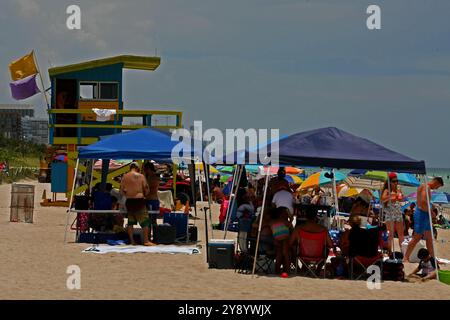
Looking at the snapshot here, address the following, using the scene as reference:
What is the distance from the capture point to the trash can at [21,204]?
1814 centimetres

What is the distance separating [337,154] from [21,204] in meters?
9.56

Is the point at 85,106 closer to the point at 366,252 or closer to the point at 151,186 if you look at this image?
the point at 151,186

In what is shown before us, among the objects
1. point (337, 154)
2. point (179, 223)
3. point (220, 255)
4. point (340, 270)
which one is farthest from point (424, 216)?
point (179, 223)

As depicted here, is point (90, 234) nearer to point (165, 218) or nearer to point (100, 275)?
point (165, 218)

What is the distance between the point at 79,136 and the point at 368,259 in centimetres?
1447

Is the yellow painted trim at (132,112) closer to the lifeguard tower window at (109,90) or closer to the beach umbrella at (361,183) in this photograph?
the lifeguard tower window at (109,90)

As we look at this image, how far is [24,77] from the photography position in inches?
1001

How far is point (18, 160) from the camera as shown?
237 ft

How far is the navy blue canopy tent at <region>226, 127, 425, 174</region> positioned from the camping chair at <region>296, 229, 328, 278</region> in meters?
0.93

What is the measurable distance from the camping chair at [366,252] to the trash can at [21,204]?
9.08m

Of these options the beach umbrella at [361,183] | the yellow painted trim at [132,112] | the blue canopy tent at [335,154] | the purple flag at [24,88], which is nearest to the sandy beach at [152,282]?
the blue canopy tent at [335,154]

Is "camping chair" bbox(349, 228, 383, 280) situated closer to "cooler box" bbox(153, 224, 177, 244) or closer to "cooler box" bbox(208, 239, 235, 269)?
"cooler box" bbox(208, 239, 235, 269)

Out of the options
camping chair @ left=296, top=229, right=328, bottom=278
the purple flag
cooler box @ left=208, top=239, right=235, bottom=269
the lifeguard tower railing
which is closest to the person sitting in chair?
camping chair @ left=296, top=229, right=328, bottom=278

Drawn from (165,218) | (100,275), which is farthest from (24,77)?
(100,275)
